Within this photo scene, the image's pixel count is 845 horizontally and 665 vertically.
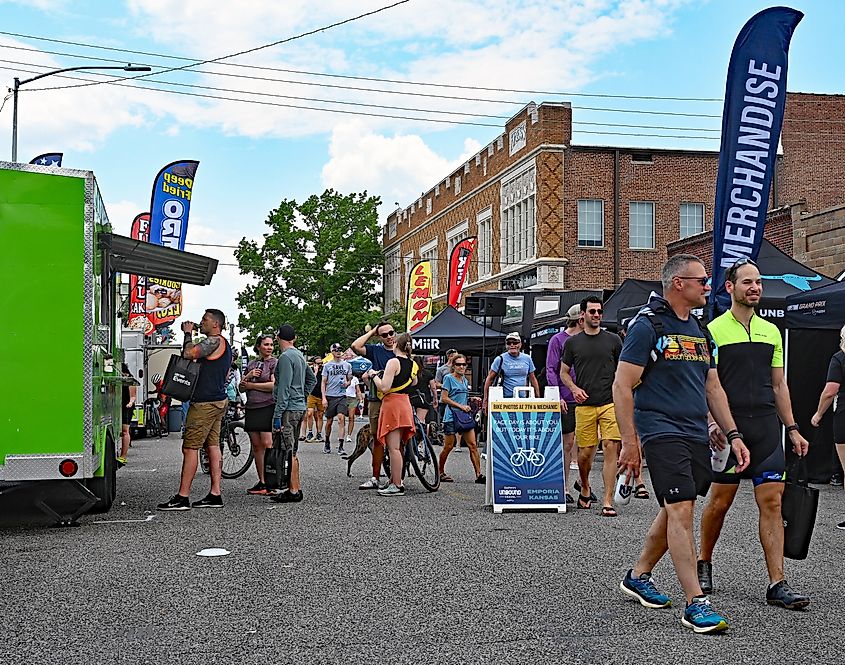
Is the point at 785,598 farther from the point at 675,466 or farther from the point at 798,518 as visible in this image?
the point at 675,466

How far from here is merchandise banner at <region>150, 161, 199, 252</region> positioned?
27.8 metres

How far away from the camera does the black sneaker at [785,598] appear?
6.20 metres

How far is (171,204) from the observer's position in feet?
91.7

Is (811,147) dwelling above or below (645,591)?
above

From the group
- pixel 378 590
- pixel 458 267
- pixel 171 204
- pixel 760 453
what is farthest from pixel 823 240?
pixel 458 267

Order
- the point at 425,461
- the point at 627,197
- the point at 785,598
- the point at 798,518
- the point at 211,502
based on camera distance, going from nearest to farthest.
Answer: the point at 785,598
the point at 798,518
the point at 211,502
the point at 425,461
the point at 627,197

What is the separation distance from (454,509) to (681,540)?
5.56 metres

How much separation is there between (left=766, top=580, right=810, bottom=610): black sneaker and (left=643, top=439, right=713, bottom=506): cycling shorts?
85 cm

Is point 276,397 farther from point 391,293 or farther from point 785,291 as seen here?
point 391,293

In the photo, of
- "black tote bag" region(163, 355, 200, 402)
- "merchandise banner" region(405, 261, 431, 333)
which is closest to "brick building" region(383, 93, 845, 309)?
"merchandise banner" region(405, 261, 431, 333)

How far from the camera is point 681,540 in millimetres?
5809

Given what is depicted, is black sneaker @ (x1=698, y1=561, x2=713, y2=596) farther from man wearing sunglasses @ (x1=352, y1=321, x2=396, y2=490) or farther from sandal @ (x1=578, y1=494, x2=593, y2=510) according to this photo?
man wearing sunglasses @ (x1=352, y1=321, x2=396, y2=490)

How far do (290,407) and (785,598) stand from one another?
6.71 m

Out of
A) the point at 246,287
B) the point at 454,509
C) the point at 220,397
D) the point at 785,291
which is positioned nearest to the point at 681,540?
the point at 454,509
